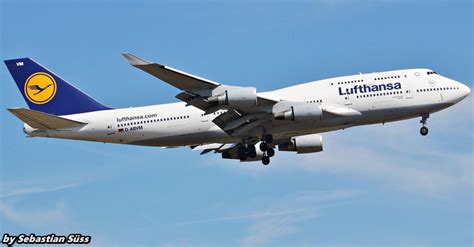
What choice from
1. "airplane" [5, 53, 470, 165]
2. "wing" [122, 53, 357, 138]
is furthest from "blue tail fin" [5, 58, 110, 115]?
"wing" [122, 53, 357, 138]

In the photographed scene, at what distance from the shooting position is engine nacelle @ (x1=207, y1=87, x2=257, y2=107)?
45969 mm

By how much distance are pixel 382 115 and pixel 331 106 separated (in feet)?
9.13

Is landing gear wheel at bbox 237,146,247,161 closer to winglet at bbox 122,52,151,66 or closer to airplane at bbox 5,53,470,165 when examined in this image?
airplane at bbox 5,53,470,165

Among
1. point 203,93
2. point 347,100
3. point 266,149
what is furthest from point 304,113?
point 203,93

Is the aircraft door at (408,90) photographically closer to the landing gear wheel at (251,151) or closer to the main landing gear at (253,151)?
the main landing gear at (253,151)

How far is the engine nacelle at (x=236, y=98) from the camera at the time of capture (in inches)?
1810

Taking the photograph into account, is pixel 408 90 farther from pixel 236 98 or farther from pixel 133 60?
pixel 133 60

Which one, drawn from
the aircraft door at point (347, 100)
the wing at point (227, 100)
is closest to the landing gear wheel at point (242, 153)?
the wing at point (227, 100)

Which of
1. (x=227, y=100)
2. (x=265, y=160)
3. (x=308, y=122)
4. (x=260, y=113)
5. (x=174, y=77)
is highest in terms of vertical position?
(x=174, y=77)

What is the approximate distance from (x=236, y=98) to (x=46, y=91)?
42.0ft

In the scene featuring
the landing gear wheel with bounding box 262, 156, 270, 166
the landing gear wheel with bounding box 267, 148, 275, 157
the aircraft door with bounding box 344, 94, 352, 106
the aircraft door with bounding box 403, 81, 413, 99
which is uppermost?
the aircraft door with bounding box 403, 81, 413, 99

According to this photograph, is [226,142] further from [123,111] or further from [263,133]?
[123,111]

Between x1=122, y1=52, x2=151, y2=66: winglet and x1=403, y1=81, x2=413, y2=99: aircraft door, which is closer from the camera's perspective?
x1=122, y1=52, x2=151, y2=66: winglet

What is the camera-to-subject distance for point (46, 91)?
52656mm
